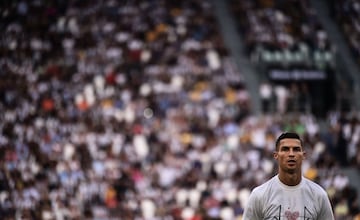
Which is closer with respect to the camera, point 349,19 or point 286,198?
point 286,198

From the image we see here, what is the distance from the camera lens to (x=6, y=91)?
1021 inches

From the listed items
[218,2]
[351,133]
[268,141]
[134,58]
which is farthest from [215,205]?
[218,2]

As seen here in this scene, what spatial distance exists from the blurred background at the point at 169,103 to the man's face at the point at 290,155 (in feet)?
36.5

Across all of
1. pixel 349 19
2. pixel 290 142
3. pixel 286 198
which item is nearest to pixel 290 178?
pixel 286 198

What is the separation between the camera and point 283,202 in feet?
23.8

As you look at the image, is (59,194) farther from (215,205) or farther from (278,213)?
(278,213)

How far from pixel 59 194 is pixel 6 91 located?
17.2 feet

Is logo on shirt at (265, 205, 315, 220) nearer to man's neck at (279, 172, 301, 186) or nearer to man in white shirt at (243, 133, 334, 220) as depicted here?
man in white shirt at (243, 133, 334, 220)

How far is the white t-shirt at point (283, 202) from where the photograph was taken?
7.23 metres

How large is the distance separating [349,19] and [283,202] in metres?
27.5

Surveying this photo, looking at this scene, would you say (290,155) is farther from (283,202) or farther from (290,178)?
(283,202)

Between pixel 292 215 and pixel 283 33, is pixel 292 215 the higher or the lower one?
the lower one

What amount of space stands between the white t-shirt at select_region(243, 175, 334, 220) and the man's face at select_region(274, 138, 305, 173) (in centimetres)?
17

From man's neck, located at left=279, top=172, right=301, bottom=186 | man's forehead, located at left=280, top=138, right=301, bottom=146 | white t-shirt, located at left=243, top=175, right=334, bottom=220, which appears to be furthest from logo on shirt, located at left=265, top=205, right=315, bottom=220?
man's forehead, located at left=280, top=138, right=301, bottom=146
